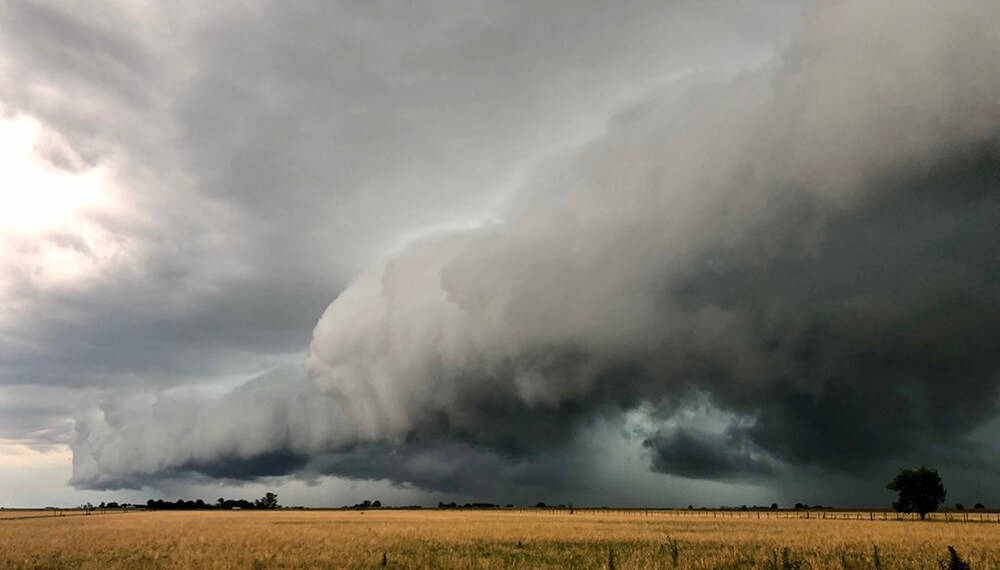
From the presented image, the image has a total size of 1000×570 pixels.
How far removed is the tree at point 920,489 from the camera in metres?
100

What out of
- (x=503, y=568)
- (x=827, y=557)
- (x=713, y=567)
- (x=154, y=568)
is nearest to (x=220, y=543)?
(x=154, y=568)

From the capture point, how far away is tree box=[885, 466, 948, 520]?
100 metres

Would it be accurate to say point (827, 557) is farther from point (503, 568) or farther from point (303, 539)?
point (303, 539)

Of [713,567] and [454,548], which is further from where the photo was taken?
[454,548]

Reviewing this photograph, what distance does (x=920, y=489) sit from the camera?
10075 cm

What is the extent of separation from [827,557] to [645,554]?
880cm

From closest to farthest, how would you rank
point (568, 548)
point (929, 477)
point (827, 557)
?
1. point (827, 557)
2. point (568, 548)
3. point (929, 477)

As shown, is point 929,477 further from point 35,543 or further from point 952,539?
point 35,543

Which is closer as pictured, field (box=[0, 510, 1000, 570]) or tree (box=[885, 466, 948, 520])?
field (box=[0, 510, 1000, 570])

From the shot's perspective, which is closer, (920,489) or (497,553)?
(497,553)

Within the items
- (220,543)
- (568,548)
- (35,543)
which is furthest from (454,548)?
(35,543)

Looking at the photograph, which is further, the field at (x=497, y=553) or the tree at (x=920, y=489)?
the tree at (x=920, y=489)

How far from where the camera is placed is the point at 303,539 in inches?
1892

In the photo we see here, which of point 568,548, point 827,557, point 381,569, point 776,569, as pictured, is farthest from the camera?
point 568,548
